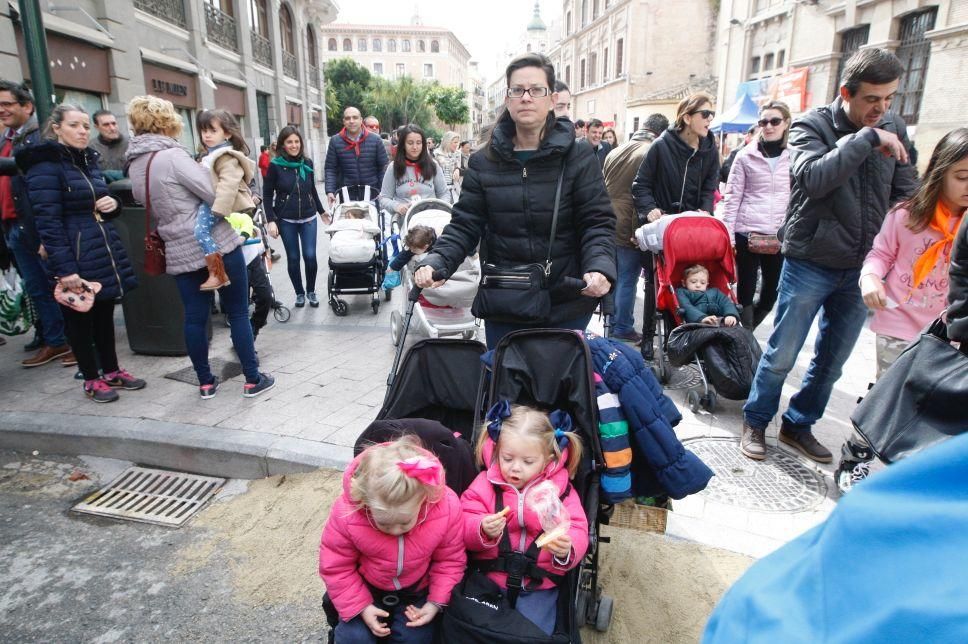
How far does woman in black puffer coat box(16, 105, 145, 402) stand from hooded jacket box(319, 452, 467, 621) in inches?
130

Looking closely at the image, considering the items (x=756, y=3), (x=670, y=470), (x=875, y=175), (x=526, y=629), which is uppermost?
(x=756, y=3)

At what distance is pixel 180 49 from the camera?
15.8 m

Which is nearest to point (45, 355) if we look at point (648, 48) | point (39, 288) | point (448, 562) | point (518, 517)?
point (39, 288)

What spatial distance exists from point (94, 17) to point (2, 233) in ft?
32.4

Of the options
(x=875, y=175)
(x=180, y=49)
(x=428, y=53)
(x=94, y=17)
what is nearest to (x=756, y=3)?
(x=180, y=49)

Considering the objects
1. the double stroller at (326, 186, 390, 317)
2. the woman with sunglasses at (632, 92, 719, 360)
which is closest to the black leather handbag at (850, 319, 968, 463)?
the woman with sunglasses at (632, 92, 719, 360)

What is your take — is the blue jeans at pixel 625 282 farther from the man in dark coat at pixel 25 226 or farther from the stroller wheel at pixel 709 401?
the man in dark coat at pixel 25 226

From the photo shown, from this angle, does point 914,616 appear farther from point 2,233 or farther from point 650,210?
point 2,233

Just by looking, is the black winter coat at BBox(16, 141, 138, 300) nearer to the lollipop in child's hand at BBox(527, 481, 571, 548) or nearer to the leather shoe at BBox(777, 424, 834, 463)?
the lollipop in child's hand at BBox(527, 481, 571, 548)

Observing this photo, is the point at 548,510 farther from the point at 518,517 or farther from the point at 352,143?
the point at 352,143

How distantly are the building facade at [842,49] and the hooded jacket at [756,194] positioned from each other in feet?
45.7

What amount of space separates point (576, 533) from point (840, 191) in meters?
2.47

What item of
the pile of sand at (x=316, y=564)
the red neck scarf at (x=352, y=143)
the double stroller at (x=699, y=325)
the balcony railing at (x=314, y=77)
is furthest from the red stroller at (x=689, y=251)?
the balcony railing at (x=314, y=77)

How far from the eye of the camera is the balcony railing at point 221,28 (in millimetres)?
18000
